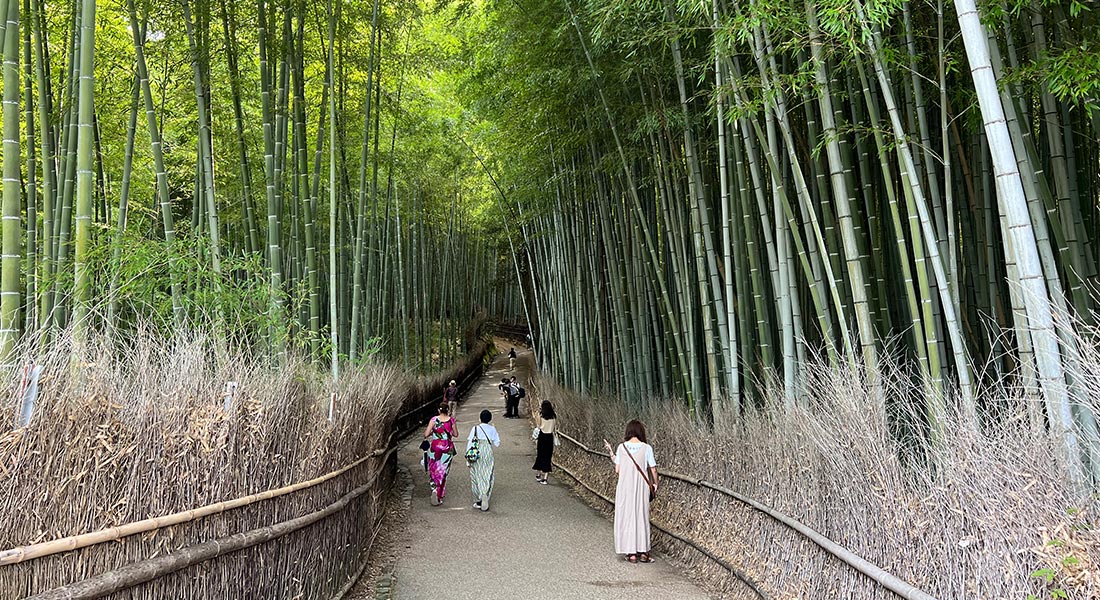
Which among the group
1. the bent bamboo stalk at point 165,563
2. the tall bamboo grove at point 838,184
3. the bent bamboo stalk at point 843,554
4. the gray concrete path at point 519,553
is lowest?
the gray concrete path at point 519,553

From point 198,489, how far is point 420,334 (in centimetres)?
1166

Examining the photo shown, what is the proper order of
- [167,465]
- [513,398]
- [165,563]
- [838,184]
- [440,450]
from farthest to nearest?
[513,398] → [440,450] → [838,184] → [167,465] → [165,563]

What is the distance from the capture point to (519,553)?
4977 millimetres

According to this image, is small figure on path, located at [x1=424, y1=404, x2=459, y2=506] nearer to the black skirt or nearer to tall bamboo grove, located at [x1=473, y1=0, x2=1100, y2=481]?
the black skirt

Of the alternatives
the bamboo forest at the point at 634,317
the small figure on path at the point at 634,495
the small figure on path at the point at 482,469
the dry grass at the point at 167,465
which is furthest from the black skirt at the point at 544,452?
the dry grass at the point at 167,465

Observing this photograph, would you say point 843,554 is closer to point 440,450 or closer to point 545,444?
point 440,450

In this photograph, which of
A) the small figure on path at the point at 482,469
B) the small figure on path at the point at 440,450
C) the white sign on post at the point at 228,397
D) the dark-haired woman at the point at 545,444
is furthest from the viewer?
the dark-haired woman at the point at 545,444

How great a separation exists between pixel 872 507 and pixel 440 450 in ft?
13.5

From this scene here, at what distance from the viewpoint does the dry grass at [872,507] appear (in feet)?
6.88

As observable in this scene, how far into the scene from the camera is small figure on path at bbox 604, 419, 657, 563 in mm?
4809

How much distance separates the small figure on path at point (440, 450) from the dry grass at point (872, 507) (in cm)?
198

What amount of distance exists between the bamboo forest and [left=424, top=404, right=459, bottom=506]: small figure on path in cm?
7

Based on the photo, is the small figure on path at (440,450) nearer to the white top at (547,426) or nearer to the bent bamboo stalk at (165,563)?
the white top at (547,426)

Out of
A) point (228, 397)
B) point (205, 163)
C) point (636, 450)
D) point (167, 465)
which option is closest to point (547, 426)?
point (636, 450)
